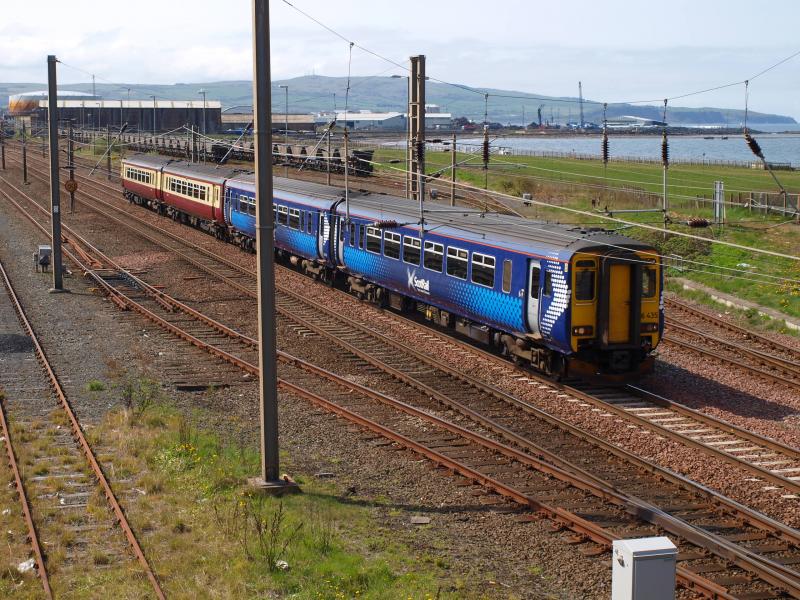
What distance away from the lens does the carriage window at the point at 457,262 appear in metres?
21.5

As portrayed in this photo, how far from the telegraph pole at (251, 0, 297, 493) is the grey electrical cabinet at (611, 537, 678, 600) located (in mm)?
6122

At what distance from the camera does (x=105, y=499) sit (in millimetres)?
12820

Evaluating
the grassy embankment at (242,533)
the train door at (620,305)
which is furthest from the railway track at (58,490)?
the train door at (620,305)

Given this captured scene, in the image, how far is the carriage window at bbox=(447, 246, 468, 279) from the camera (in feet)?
70.7

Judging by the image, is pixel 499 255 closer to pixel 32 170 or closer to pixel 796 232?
pixel 796 232

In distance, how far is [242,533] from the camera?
11680mm

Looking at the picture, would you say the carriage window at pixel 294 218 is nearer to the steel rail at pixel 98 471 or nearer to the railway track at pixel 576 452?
the railway track at pixel 576 452

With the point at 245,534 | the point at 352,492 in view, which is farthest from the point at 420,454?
the point at 245,534

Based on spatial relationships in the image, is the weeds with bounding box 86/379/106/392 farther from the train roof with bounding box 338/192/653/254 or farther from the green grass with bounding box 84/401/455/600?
the train roof with bounding box 338/192/653/254

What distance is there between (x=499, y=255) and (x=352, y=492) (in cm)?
802

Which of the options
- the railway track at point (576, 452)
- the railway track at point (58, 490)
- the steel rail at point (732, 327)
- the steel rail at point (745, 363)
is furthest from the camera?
the steel rail at point (732, 327)

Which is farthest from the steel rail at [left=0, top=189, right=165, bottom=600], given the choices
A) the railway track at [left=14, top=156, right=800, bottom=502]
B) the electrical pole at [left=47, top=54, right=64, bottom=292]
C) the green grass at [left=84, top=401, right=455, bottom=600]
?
the railway track at [left=14, top=156, right=800, bottom=502]

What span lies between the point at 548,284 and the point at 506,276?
1.42m

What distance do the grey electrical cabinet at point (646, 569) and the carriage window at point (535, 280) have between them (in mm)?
10943
